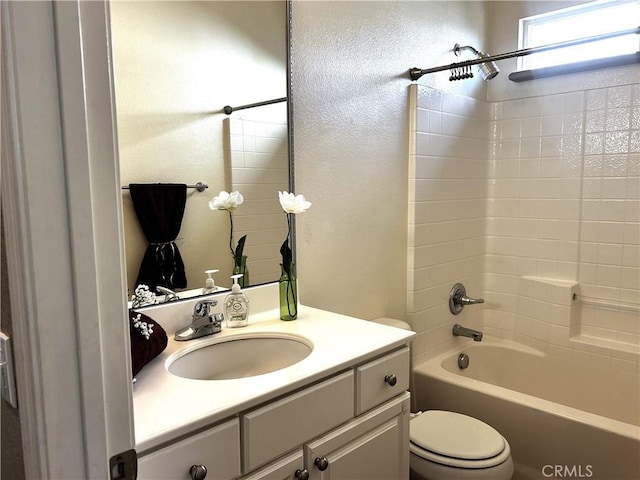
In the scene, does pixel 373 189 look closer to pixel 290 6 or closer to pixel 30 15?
pixel 290 6

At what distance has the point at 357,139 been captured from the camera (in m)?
1.91

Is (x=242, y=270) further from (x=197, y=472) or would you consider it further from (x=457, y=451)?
(x=457, y=451)

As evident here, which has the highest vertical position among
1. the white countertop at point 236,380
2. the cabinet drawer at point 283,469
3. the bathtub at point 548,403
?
the white countertop at point 236,380

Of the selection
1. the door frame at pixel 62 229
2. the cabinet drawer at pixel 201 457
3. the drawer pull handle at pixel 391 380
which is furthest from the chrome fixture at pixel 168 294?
the door frame at pixel 62 229

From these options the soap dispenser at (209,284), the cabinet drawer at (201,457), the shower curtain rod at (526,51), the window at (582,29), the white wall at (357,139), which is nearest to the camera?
the cabinet drawer at (201,457)

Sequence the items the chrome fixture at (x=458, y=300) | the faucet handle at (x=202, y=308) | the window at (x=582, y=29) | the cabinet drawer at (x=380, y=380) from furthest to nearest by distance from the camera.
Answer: the chrome fixture at (x=458, y=300), the window at (x=582, y=29), the faucet handle at (x=202, y=308), the cabinet drawer at (x=380, y=380)

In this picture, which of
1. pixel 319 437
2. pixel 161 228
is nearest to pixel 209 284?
pixel 161 228

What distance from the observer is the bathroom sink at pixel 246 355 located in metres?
1.31

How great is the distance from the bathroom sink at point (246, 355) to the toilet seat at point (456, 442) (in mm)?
640

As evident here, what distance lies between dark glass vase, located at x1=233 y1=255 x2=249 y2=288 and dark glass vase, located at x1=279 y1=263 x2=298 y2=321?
0.45ft

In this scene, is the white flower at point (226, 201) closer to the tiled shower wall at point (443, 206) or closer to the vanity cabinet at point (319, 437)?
the vanity cabinet at point (319, 437)

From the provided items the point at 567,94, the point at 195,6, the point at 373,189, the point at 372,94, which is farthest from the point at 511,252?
the point at 195,6

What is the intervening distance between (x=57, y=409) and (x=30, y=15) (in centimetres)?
44

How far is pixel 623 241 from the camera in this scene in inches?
91.8
